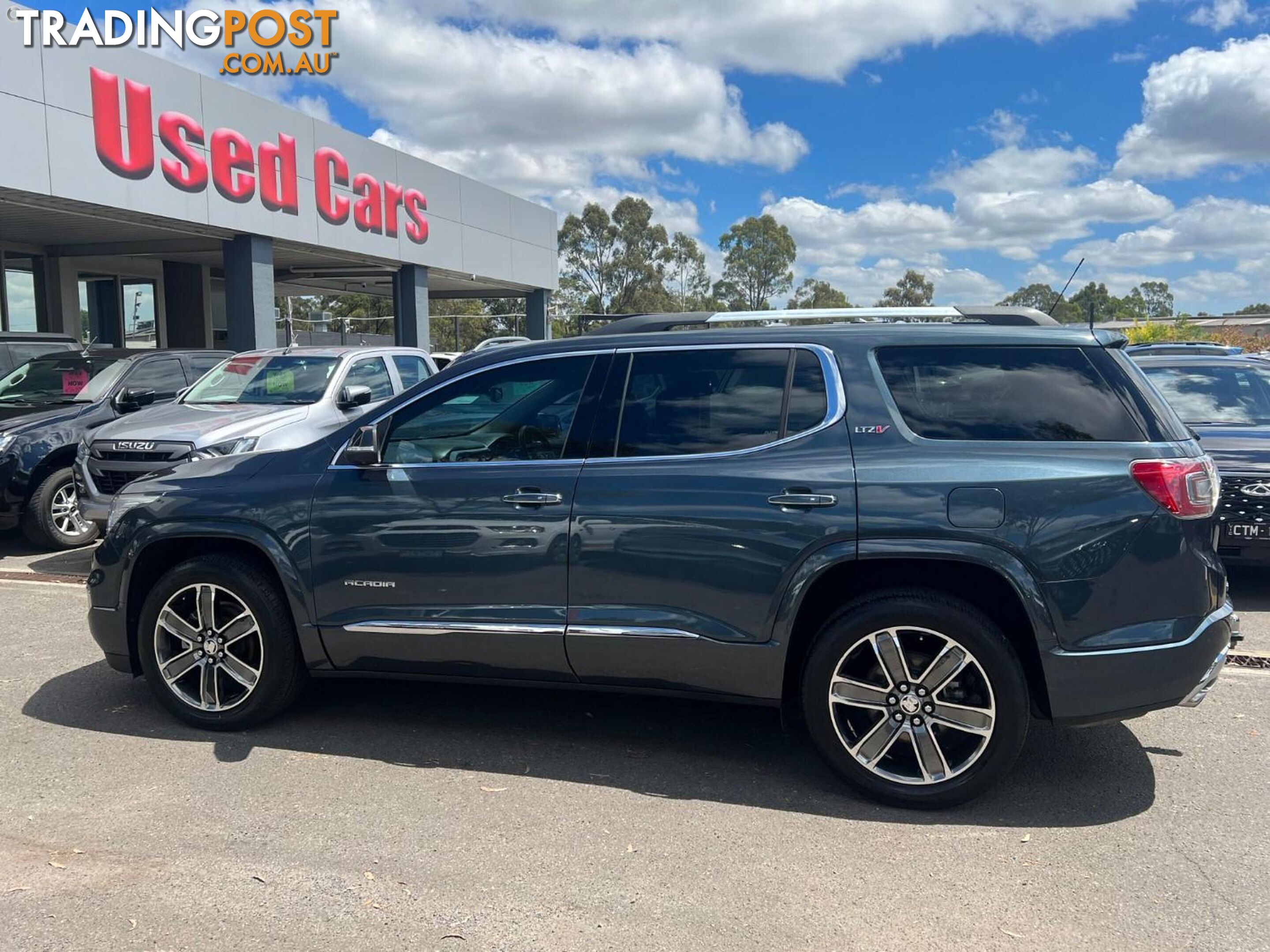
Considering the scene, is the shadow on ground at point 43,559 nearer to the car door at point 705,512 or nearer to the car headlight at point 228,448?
the car headlight at point 228,448

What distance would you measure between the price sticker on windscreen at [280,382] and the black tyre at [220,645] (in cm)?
513

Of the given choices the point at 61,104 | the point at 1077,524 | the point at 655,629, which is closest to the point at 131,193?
the point at 61,104

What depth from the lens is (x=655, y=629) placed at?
4.07 m

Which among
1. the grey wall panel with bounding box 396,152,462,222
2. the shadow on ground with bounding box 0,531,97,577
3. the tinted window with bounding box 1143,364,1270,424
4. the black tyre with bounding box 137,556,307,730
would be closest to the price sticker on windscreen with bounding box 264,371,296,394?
the shadow on ground with bounding box 0,531,97,577

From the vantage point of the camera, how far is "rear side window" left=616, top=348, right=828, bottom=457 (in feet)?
13.5

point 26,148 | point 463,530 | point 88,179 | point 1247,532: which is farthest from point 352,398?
point 88,179

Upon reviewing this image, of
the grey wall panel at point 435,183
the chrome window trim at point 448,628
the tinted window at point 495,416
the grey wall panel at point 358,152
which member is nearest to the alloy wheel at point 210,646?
the chrome window trim at point 448,628

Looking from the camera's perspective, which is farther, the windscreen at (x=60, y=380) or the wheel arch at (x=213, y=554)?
the windscreen at (x=60, y=380)

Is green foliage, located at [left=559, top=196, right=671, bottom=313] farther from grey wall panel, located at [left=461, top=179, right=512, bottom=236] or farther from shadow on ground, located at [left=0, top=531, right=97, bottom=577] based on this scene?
shadow on ground, located at [left=0, top=531, right=97, bottom=577]

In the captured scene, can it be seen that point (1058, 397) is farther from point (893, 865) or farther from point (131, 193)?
point (131, 193)

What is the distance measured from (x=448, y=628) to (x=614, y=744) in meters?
0.94

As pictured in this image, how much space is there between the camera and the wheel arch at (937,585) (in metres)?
3.72

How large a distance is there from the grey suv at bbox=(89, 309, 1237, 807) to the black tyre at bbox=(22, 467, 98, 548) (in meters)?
4.93

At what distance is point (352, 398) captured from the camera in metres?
9.35
